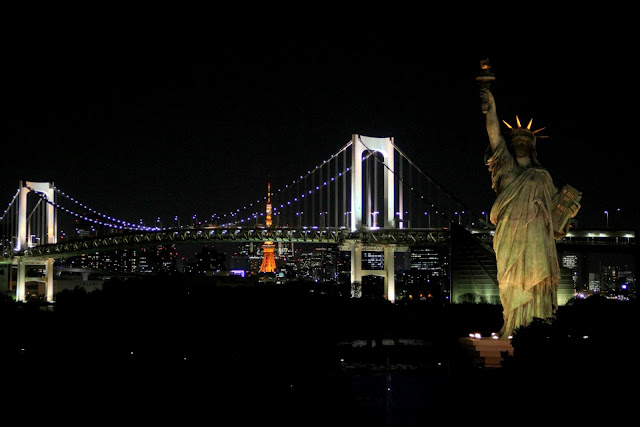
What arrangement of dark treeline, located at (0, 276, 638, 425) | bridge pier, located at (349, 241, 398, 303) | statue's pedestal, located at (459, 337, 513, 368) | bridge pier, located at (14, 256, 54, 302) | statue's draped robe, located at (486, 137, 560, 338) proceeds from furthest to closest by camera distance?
bridge pier, located at (14, 256, 54, 302), bridge pier, located at (349, 241, 398, 303), statue's pedestal, located at (459, 337, 513, 368), statue's draped robe, located at (486, 137, 560, 338), dark treeline, located at (0, 276, 638, 425)

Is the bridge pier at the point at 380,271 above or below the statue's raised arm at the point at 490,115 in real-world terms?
below

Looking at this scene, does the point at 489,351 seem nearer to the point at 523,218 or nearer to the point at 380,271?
the point at 523,218

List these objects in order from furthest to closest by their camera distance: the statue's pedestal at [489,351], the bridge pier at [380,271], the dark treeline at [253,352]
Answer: the bridge pier at [380,271], the statue's pedestal at [489,351], the dark treeline at [253,352]

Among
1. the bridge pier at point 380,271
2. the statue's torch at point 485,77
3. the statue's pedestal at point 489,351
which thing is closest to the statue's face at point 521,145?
the statue's torch at point 485,77

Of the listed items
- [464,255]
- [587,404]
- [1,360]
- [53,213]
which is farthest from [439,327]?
[53,213]

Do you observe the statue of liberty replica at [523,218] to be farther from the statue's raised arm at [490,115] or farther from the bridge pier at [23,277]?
the bridge pier at [23,277]

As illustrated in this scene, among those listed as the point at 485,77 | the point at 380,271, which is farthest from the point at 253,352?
the point at 380,271

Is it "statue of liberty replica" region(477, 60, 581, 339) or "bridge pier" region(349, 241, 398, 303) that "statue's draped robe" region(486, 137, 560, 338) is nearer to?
"statue of liberty replica" region(477, 60, 581, 339)

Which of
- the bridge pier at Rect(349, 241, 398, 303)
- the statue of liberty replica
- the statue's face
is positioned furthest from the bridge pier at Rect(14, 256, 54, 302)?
the statue's face
